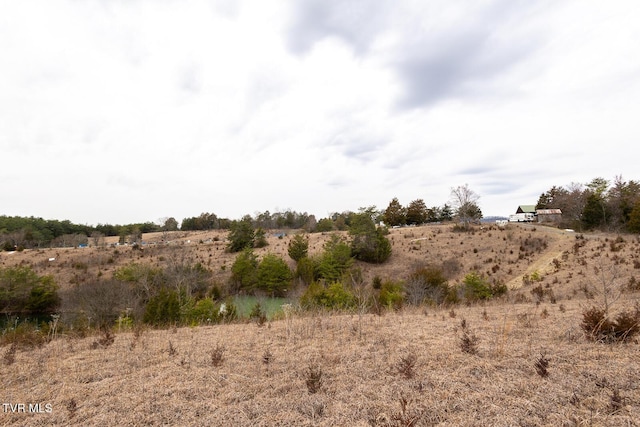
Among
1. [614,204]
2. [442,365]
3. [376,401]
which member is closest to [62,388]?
[376,401]

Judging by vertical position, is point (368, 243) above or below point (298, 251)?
above

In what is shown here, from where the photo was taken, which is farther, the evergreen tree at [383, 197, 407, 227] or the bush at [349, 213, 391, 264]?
the evergreen tree at [383, 197, 407, 227]

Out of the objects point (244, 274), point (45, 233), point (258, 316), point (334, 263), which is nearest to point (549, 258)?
point (334, 263)

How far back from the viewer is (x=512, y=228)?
42438 mm

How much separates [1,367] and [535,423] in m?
7.78

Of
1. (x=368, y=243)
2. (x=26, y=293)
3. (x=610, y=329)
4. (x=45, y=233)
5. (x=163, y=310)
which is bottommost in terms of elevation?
(x=26, y=293)

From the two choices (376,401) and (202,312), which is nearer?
(376,401)

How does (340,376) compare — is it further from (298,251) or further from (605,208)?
(605,208)

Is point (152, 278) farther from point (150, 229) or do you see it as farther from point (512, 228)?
point (150, 229)

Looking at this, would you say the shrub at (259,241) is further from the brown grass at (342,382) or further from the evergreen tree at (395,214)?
the brown grass at (342,382)

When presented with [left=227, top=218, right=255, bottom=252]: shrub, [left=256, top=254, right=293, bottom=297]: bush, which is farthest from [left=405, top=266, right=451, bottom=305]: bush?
[left=227, top=218, right=255, bottom=252]: shrub

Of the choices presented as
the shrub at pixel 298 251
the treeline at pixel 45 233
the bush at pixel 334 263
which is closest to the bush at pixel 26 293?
the treeline at pixel 45 233

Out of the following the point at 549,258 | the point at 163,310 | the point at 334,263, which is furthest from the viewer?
the point at 334,263

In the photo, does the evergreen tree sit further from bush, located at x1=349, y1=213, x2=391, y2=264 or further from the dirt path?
the dirt path
